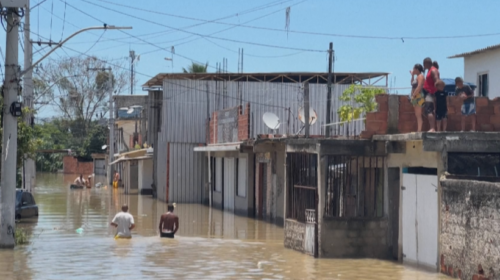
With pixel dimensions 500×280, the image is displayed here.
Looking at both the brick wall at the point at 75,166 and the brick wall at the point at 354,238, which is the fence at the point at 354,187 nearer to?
the brick wall at the point at 354,238

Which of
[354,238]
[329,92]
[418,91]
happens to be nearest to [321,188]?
[354,238]

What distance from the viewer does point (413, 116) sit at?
17.7 m

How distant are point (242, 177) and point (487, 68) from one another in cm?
1126

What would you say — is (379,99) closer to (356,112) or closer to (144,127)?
(356,112)

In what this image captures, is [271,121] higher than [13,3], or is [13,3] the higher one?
[13,3]

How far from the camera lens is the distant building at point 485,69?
30.9m

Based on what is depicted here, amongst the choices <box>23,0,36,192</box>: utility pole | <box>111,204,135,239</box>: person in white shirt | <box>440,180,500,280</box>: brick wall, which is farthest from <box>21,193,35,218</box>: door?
<box>440,180,500,280</box>: brick wall

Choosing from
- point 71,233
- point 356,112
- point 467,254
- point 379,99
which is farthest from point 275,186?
point 467,254

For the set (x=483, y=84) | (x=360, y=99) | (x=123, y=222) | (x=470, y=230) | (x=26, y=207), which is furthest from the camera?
(x=360, y=99)

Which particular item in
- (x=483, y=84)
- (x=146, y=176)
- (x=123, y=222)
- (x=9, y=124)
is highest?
(x=483, y=84)

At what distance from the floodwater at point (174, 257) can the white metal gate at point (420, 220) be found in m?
0.46

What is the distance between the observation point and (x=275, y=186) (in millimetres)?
29500

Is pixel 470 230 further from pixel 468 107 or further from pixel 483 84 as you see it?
pixel 483 84

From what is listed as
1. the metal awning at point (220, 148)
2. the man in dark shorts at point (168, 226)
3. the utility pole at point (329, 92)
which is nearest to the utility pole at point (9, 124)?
the man in dark shorts at point (168, 226)
